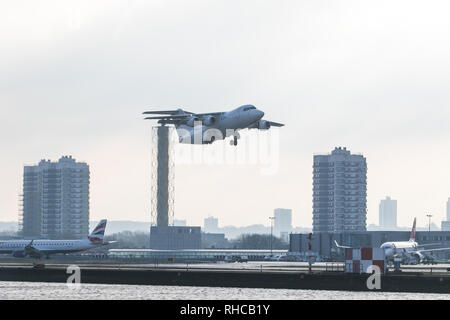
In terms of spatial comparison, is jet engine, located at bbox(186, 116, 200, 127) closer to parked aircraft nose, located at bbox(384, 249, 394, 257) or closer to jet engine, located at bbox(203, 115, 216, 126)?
jet engine, located at bbox(203, 115, 216, 126)

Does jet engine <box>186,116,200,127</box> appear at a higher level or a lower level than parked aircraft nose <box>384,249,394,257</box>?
higher

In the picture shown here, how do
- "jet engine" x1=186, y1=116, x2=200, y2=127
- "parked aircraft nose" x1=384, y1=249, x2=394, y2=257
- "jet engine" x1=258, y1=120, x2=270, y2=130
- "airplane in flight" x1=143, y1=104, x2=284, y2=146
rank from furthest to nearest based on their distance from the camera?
"parked aircraft nose" x1=384, y1=249, x2=394, y2=257 < "jet engine" x1=186, y1=116, x2=200, y2=127 < "jet engine" x1=258, y1=120, x2=270, y2=130 < "airplane in flight" x1=143, y1=104, x2=284, y2=146

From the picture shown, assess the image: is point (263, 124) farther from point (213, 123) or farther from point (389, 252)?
point (389, 252)

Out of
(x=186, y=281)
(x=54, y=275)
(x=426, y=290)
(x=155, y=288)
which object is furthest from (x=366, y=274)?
(x=54, y=275)

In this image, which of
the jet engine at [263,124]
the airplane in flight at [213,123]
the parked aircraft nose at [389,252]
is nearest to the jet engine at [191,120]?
the airplane in flight at [213,123]

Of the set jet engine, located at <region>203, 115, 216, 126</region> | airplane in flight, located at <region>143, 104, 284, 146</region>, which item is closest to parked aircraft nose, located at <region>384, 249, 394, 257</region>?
airplane in flight, located at <region>143, 104, 284, 146</region>

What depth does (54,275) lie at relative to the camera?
11400cm

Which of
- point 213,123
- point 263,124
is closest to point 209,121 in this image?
point 213,123

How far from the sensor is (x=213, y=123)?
122812 mm

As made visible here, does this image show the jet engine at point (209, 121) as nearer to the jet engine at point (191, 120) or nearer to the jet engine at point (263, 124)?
the jet engine at point (191, 120)

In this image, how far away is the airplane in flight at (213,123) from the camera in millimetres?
118688

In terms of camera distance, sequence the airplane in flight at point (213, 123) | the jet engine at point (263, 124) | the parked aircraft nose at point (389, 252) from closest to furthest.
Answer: the airplane in flight at point (213, 123) < the jet engine at point (263, 124) < the parked aircraft nose at point (389, 252)

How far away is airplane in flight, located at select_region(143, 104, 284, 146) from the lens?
389ft
